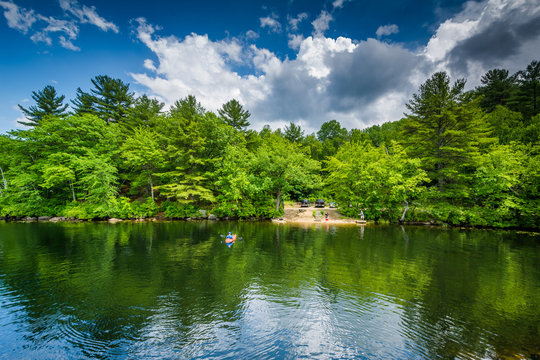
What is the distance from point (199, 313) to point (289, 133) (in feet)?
161

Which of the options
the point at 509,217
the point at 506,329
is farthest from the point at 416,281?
the point at 509,217

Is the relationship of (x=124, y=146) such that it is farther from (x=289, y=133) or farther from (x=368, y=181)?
(x=368, y=181)

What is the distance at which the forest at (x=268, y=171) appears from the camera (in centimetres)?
2686

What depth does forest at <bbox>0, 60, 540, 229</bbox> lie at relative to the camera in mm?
26859

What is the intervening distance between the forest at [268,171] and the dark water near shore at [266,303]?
14.8 meters

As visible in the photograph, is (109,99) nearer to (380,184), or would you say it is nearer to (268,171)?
(268,171)

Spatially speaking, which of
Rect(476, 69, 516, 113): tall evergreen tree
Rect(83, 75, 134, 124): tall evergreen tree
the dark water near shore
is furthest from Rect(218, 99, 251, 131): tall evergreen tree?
Rect(476, 69, 516, 113): tall evergreen tree

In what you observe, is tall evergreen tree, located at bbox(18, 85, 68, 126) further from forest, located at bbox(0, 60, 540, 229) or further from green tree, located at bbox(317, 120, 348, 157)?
green tree, located at bbox(317, 120, 348, 157)

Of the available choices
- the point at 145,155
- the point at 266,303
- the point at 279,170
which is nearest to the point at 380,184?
the point at 279,170

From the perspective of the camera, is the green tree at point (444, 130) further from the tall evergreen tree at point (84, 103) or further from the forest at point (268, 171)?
the tall evergreen tree at point (84, 103)

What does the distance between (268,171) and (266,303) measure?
→ 26.4 metres

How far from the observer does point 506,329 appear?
20.9ft

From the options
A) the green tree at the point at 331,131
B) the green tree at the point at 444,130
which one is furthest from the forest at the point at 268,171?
the green tree at the point at 331,131

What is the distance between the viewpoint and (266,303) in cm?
785
